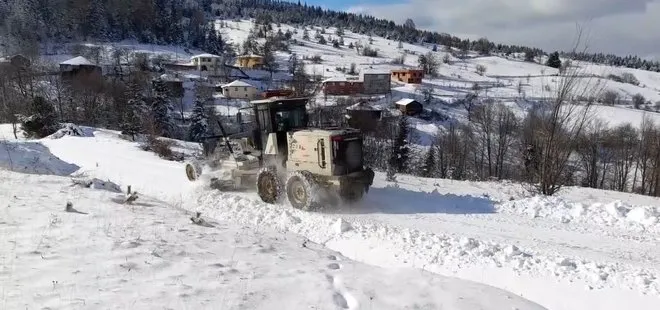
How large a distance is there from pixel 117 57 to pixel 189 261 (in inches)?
3417

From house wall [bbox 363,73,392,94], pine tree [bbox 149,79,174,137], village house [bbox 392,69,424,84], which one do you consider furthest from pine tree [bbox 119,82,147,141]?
village house [bbox 392,69,424,84]

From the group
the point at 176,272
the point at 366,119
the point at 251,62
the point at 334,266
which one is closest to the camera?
the point at 176,272

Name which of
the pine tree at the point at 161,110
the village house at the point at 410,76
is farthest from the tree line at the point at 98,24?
the pine tree at the point at 161,110

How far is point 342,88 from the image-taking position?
8788cm

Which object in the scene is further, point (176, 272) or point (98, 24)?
point (98, 24)

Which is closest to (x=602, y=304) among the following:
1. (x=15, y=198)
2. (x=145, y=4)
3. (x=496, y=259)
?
(x=496, y=259)

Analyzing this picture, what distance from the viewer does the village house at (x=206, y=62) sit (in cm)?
9312

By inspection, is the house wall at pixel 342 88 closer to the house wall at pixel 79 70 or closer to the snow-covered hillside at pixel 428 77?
the snow-covered hillside at pixel 428 77

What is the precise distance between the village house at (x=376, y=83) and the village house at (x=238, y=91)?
24.4 meters

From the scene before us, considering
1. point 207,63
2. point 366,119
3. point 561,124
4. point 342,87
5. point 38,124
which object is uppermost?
point 207,63

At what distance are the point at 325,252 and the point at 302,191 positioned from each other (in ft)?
10.4

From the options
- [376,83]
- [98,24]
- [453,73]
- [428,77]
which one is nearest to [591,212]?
[376,83]

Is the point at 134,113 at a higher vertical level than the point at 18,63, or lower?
lower

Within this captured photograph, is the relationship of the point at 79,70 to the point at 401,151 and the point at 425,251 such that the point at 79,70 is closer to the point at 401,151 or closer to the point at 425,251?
the point at 401,151
